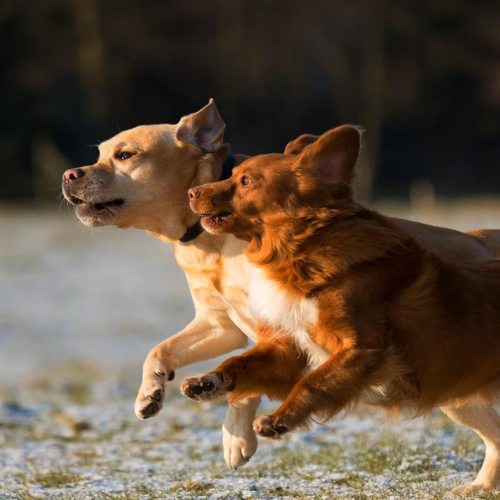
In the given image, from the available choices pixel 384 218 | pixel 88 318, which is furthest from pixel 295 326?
pixel 88 318

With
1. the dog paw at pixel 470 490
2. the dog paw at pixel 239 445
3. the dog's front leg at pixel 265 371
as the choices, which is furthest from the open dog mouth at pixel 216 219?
the dog paw at pixel 470 490

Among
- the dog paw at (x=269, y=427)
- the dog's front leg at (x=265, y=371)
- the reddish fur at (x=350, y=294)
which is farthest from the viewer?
the dog's front leg at (x=265, y=371)

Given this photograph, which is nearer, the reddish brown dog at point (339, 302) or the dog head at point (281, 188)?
the reddish brown dog at point (339, 302)

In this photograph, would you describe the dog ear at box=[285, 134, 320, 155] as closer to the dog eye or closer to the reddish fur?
the reddish fur

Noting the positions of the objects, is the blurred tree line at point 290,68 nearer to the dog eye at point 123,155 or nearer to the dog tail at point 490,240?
the dog tail at point 490,240

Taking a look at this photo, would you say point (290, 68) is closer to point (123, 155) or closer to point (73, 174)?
point (123, 155)

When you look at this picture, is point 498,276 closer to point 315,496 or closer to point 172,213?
point 315,496

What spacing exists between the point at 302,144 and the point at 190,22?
1205 inches

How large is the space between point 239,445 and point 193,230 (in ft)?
4.08

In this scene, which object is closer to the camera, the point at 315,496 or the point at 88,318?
the point at 315,496

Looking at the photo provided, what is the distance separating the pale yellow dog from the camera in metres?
5.34

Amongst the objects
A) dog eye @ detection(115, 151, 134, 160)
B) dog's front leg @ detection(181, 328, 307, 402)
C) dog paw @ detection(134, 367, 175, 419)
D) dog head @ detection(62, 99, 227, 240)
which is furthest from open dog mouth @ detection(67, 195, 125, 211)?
dog's front leg @ detection(181, 328, 307, 402)

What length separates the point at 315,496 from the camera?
4930 millimetres

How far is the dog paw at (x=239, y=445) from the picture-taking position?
5359 mm
